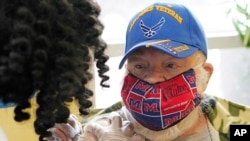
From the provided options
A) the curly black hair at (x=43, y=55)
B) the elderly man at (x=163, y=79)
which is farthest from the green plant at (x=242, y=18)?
the curly black hair at (x=43, y=55)

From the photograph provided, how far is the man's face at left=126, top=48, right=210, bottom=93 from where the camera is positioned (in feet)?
3.35

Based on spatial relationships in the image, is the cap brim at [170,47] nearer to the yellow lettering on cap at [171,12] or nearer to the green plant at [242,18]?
the yellow lettering on cap at [171,12]

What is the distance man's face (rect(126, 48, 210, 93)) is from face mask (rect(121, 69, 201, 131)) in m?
0.02

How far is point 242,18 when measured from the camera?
2.00 metres

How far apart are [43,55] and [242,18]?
151 centimetres

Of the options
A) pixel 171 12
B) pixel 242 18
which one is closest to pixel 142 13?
pixel 171 12

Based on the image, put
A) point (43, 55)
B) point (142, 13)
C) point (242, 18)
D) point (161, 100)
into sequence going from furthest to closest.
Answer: point (242, 18), point (142, 13), point (161, 100), point (43, 55)

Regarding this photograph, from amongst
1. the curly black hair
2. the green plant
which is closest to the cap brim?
the curly black hair

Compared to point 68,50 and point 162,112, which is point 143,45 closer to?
point 162,112

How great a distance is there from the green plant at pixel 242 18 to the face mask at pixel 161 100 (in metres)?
1.00

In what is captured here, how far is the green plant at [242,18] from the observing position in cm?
195

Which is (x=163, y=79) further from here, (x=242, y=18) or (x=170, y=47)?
(x=242, y=18)

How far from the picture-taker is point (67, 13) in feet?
2.39

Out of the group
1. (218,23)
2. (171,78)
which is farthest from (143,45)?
(218,23)
